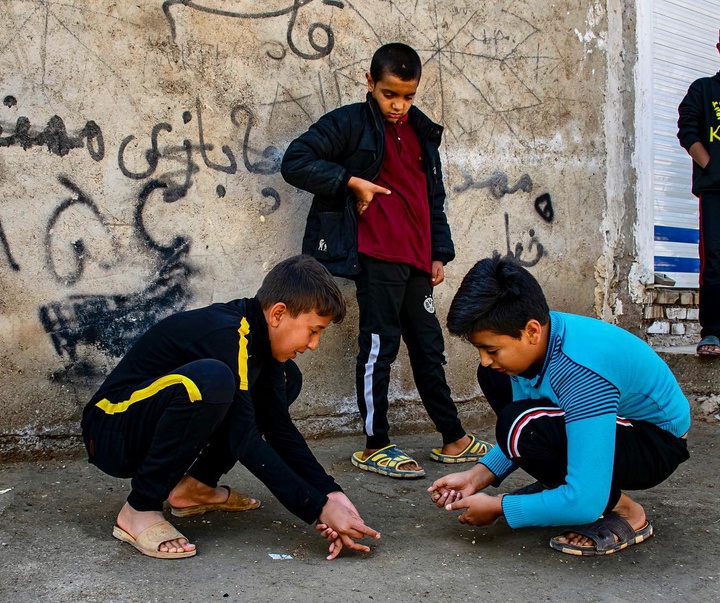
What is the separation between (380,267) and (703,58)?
10.7 ft

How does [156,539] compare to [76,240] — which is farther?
[76,240]

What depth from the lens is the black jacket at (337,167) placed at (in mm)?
3184

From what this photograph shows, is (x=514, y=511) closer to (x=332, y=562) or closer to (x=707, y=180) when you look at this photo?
(x=332, y=562)

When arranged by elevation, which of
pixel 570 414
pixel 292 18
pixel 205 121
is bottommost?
pixel 570 414

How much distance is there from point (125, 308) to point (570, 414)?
74.7 inches

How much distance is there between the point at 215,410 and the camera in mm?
2219

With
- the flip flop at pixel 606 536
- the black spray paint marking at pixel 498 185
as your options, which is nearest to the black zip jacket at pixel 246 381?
the flip flop at pixel 606 536

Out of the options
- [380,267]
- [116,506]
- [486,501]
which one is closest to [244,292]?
[380,267]

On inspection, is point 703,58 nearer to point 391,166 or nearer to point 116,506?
point 391,166

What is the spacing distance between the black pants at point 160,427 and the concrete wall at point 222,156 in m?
0.93

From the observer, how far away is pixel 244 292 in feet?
11.5

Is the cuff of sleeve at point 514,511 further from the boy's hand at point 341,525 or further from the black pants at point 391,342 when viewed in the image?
the black pants at point 391,342

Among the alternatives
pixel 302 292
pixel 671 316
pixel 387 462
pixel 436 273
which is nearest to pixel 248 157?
pixel 436 273

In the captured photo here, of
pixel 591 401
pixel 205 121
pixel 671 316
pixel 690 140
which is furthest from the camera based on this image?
pixel 671 316
